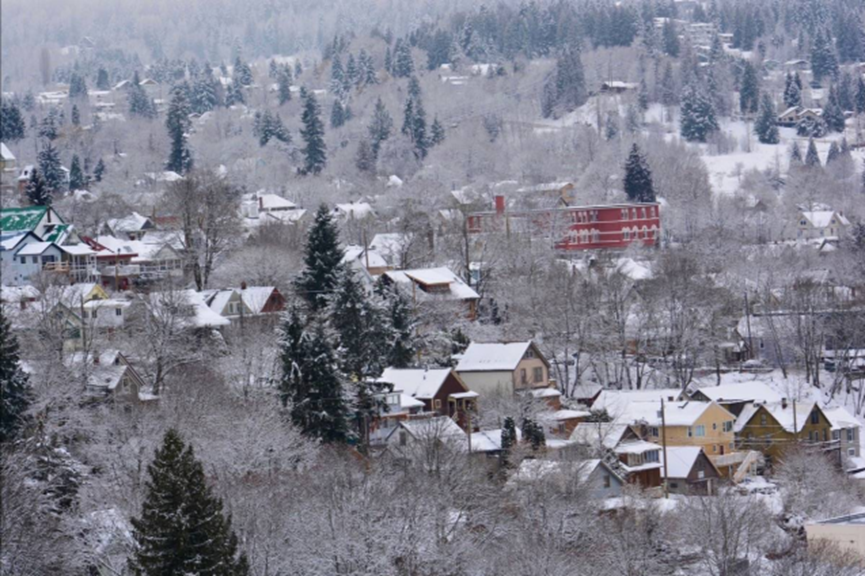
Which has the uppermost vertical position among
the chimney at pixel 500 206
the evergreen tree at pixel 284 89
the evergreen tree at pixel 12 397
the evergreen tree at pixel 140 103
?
the evergreen tree at pixel 12 397

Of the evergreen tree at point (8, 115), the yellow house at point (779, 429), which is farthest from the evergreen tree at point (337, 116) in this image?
the yellow house at point (779, 429)

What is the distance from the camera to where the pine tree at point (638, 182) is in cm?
6050

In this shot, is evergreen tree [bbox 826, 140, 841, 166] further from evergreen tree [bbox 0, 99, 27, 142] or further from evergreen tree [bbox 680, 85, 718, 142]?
evergreen tree [bbox 0, 99, 27, 142]

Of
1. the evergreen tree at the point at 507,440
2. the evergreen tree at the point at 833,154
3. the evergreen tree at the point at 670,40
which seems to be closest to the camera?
the evergreen tree at the point at 507,440

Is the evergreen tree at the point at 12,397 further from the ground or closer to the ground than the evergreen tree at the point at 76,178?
further from the ground

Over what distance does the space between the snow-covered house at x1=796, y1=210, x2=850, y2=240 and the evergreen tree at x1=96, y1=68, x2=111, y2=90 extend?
4317 centimetres

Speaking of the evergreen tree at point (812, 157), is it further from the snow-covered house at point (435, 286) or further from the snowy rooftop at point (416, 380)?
the snowy rooftop at point (416, 380)

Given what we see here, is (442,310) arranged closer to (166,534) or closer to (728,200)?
(166,534)

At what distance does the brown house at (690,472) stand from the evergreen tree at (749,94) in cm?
6646

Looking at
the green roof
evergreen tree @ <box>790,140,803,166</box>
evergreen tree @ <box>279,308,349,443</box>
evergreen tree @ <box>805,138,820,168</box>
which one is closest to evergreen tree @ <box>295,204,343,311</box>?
evergreen tree @ <box>279,308,349,443</box>

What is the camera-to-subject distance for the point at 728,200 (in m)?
65.6

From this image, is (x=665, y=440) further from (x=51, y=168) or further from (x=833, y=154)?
(x=833, y=154)

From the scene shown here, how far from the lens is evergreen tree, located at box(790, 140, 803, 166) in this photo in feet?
258

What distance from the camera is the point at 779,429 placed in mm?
30031
